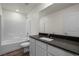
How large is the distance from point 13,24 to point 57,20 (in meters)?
2.83

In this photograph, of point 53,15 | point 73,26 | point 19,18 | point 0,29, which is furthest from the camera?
point 19,18

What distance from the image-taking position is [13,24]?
384 centimetres

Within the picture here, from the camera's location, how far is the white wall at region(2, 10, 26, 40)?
11.4ft

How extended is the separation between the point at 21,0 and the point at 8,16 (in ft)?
11.2

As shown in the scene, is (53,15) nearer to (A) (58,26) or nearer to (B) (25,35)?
(A) (58,26)

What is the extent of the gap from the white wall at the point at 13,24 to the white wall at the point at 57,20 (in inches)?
80.0

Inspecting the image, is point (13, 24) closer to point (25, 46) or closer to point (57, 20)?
point (25, 46)

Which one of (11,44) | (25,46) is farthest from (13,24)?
(25,46)

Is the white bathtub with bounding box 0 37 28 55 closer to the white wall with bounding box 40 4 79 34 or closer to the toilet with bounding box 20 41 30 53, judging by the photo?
the toilet with bounding box 20 41 30 53

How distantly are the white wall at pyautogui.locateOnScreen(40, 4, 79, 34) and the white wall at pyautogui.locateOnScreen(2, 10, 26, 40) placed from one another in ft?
6.66

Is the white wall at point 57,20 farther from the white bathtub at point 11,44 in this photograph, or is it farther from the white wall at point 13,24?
the white wall at point 13,24

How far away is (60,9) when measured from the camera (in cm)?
198

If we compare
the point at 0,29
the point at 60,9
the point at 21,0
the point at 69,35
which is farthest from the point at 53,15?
the point at 0,29

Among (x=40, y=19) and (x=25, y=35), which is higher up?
(x=40, y=19)
